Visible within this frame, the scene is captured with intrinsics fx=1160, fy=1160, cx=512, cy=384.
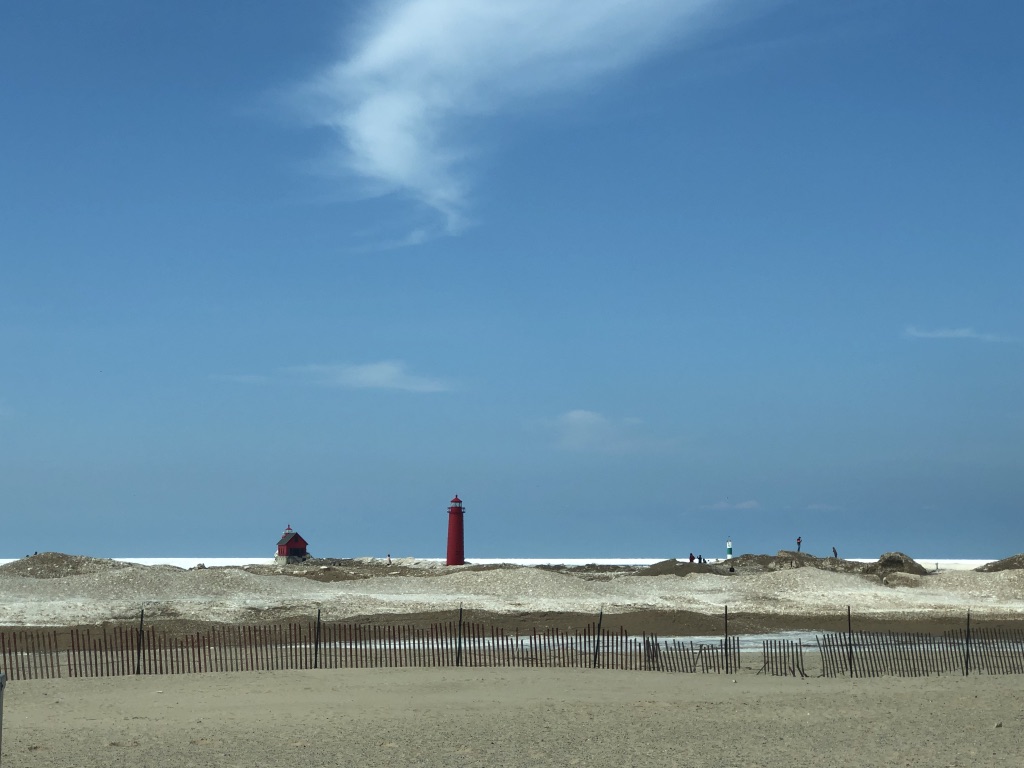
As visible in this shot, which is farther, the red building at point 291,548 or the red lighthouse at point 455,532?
the red building at point 291,548

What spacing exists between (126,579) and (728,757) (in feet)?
133

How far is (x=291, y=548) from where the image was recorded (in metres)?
101

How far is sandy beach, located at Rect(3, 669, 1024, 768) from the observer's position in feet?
63.0

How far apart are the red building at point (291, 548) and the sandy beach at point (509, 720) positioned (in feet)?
237

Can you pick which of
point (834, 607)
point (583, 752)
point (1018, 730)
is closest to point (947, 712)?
point (1018, 730)

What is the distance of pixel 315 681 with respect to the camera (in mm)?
27984

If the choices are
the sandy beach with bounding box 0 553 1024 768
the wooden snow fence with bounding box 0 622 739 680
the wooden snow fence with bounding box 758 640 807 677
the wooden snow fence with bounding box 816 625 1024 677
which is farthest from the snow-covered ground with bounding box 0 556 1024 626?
the wooden snow fence with bounding box 758 640 807 677

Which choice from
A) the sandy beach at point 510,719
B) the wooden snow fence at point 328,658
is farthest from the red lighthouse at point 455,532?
the wooden snow fence at point 328,658

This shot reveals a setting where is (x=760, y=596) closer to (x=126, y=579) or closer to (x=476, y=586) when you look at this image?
(x=476, y=586)

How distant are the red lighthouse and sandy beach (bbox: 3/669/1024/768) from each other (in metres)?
57.5

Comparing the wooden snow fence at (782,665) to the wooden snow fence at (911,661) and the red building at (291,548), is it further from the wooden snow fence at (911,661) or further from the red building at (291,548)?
the red building at (291,548)

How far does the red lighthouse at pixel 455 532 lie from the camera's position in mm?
87375

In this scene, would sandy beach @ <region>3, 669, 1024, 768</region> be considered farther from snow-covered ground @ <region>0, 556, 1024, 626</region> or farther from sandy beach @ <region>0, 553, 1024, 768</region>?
snow-covered ground @ <region>0, 556, 1024, 626</region>

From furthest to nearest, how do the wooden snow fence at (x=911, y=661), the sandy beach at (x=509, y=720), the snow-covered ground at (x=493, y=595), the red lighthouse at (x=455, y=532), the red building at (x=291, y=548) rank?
the red building at (x=291, y=548) → the red lighthouse at (x=455, y=532) → the snow-covered ground at (x=493, y=595) → the wooden snow fence at (x=911, y=661) → the sandy beach at (x=509, y=720)
